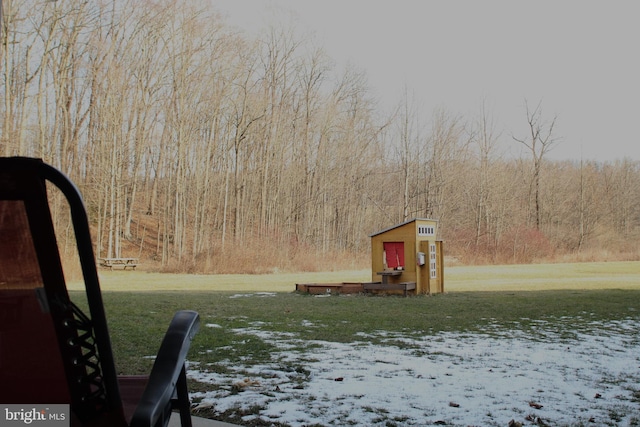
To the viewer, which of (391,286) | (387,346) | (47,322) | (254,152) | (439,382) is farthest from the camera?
(254,152)

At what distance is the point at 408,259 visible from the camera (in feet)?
39.9

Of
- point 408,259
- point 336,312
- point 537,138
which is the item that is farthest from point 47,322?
point 537,138

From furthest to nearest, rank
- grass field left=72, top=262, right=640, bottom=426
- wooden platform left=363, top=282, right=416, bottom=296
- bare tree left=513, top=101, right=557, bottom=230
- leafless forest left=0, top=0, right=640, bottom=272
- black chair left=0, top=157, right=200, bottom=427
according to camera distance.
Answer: bare tree left=513, top=101, right=557, bottom=230 < leafless forest left=0, top=0, right=640, bottom=272 < wooden platform left=363, top=282, right=416, bottom=296 < grass field left=72, top=262, right=640, bottom=426 < black chair left=0, top=157, right=200, bottom=427

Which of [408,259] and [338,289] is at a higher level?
[408,259]

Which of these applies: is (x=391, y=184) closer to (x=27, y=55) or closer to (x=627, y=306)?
(x=27, y=55)

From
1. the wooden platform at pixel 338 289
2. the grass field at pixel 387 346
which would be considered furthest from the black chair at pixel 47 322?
the wooden platform at pixel 338 289

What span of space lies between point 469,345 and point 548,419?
8.51 feet

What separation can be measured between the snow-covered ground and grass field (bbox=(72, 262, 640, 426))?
2 cm

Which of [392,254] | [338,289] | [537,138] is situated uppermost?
[537,138]

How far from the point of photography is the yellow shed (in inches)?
471

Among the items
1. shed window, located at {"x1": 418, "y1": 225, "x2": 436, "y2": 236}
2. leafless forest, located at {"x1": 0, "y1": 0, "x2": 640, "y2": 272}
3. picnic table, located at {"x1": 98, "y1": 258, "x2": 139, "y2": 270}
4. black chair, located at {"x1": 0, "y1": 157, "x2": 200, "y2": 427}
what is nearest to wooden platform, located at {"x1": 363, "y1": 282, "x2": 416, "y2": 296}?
shed window, located at {"x1": 418, "y1": 225, "x2": 436, "y2": 236}

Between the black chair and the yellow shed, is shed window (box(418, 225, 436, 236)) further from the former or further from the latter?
the black chair

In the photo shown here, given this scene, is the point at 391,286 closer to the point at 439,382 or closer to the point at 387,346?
the point at 387,346

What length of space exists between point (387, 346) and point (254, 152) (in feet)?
82.2
